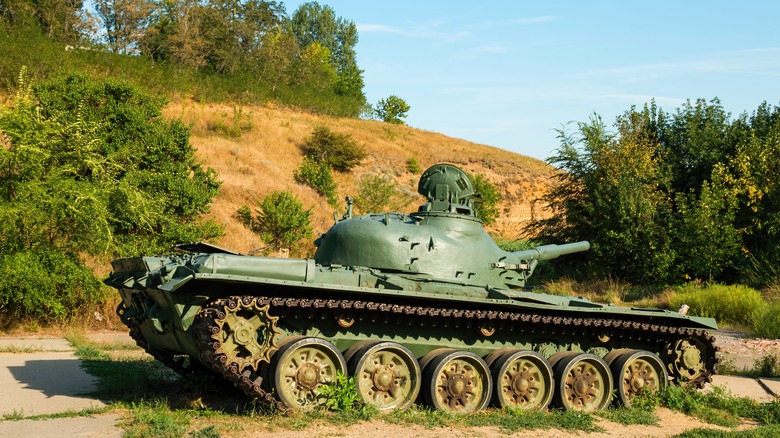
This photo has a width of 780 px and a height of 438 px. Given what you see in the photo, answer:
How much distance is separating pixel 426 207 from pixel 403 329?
2.43 metres

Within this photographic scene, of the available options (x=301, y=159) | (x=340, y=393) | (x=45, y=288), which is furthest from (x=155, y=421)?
(x=301, y=159)

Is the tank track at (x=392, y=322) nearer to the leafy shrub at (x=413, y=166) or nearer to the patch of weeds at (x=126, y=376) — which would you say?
the patch of weeds at (x=126, y=376)

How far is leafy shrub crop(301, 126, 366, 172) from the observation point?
45.4 m

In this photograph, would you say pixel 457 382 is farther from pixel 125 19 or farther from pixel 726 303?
pixel 125 19

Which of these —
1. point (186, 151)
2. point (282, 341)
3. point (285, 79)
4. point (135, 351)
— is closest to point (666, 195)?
point (186, 151)

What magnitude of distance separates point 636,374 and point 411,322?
384 centimetres

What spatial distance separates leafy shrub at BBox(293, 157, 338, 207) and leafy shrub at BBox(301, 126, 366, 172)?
4.43m

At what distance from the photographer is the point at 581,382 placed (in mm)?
11086

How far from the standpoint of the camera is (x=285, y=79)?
2271 inches

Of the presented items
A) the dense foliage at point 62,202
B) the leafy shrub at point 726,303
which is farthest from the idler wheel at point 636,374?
the leafy shrub at point 726,303

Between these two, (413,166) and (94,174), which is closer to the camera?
(94,174)

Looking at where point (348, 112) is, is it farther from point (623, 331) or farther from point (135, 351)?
point (623, 331)

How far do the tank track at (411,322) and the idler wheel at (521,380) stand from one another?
0.47 metres

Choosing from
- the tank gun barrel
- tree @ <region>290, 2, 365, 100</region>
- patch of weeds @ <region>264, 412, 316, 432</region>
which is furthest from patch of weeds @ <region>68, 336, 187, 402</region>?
tree @ <region>290, 2, 365, 100</region>
